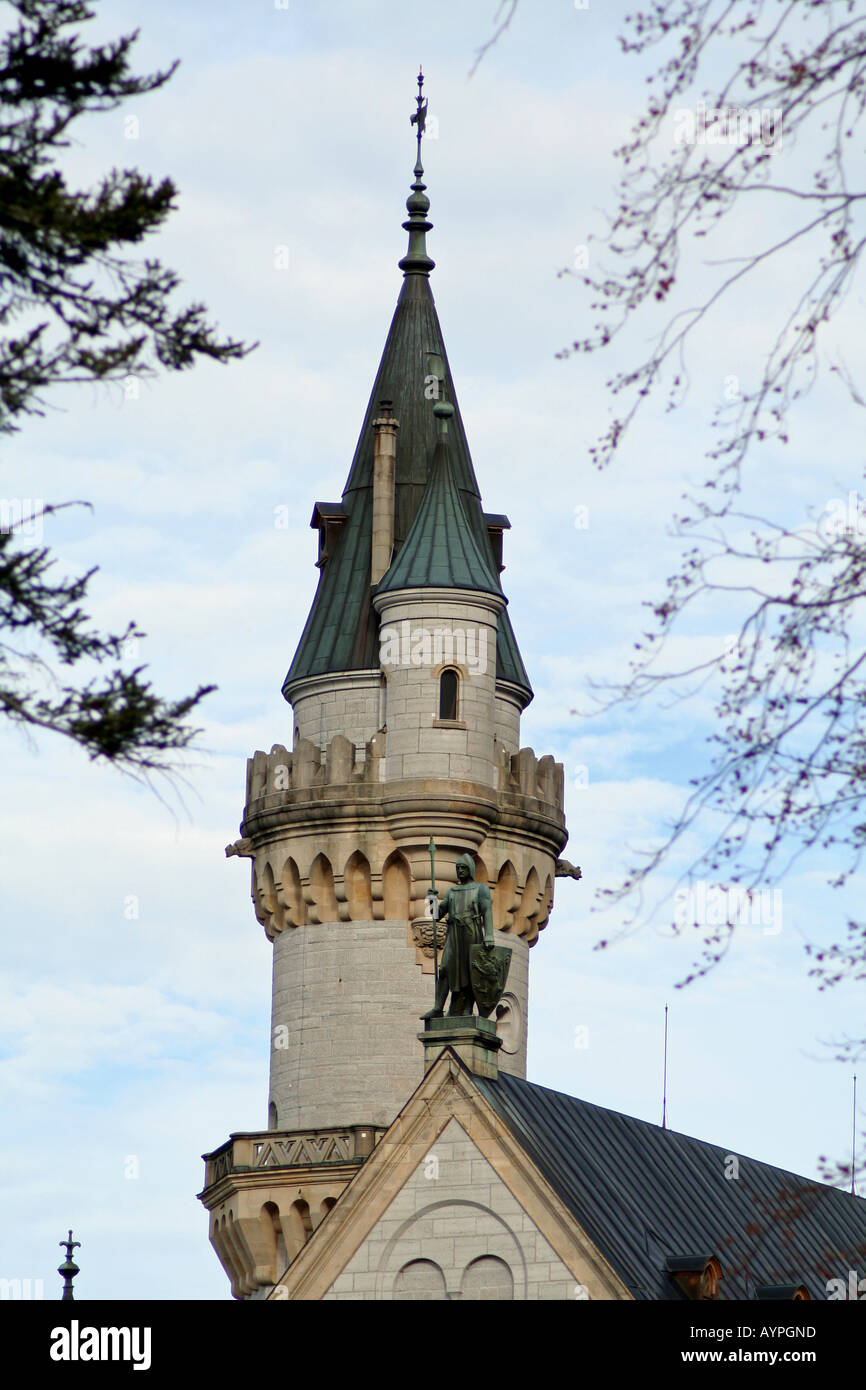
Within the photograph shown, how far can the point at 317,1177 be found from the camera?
58531 mm

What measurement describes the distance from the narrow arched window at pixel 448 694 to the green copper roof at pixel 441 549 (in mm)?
1998

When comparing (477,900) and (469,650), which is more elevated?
(469,650)

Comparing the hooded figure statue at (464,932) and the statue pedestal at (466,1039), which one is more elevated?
the hooded figure statue at (464,932)

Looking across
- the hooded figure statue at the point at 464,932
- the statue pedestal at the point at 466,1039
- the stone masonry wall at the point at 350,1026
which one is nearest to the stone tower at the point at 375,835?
the stone masonry wall at the point at 350,1026

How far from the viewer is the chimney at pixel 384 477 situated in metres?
64.0

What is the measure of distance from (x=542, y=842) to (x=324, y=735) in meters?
5.40

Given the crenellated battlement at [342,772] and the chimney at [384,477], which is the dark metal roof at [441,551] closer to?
the chimney at [384,477]

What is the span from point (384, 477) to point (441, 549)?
A: 377cm

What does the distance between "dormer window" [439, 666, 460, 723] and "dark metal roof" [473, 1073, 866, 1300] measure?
414 inches

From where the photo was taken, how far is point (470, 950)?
155 ft
